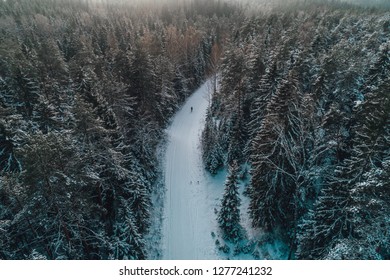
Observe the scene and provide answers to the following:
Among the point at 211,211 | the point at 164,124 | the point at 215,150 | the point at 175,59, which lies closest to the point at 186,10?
the point at 175,59

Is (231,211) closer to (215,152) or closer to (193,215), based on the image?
(193,215)

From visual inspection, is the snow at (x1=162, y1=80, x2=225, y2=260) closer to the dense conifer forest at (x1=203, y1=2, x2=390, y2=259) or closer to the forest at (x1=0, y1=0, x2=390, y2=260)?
the forest at (x1=0, y1=0, x2=390, y2=260)

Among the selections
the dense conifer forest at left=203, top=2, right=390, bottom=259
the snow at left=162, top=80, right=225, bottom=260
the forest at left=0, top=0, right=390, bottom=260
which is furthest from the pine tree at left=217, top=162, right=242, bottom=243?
the snow at left=162, top=80, right=225, bottom=260

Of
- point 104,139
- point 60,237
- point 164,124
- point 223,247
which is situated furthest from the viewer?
point 164,124

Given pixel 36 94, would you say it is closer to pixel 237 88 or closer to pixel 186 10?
pixel 237 88

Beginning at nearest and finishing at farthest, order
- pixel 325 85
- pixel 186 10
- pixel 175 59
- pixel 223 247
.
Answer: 1. pixel 223 247
2. pixel 325 85
3. pixel 175 59
4. pixel 186 10

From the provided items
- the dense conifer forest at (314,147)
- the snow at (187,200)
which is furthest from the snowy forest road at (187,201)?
the dense conifer forest at (314,147)
